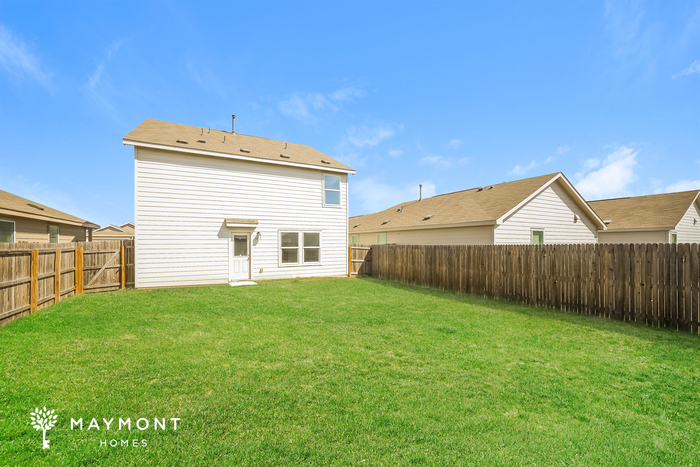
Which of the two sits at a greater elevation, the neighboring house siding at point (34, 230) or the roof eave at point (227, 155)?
the roof eave at point (227, 155)

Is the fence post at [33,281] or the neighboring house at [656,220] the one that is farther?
the neighboring house at [656,220]

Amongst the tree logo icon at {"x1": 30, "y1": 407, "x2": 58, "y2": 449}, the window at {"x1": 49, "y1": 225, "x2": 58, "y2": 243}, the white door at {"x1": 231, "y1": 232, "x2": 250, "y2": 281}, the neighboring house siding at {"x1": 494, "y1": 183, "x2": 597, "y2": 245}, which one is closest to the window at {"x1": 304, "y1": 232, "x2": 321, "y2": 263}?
the white door at {"x1": 231, "y1": 232, "x2": 250, "y2": 281}

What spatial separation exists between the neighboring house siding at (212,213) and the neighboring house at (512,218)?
5.74 meters

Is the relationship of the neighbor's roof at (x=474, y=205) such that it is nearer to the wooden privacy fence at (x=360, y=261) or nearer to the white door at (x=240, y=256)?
the wooden privacy fence at (x=360, y=261)

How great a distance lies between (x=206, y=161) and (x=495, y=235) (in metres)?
13.4

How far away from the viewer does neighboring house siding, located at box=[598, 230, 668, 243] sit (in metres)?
18.4

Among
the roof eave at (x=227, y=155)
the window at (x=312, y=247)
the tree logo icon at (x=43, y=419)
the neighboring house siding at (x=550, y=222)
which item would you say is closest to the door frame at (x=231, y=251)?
the window at (x=312, y=247)

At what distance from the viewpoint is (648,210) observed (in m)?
20.4

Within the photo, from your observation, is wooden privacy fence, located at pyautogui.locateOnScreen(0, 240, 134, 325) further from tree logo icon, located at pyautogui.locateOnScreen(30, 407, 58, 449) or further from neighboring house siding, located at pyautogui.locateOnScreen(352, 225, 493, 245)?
neighboring house siding, located at pyautogui.locateOnScreen(352, 225, 493, 245)

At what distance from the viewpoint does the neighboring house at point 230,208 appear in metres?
12.6

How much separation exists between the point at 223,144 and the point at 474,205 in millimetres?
13304

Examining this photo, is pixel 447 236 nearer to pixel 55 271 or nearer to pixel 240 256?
pixel 240 256

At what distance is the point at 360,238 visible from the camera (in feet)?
85.9

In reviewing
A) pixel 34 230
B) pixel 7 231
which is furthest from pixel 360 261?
pixel 34 230
